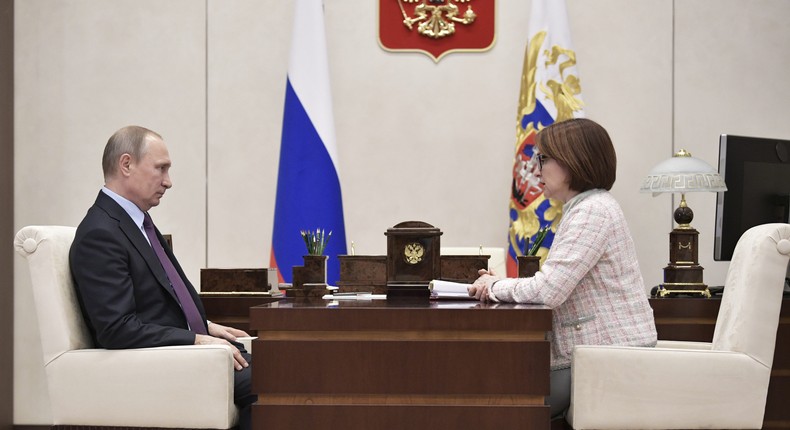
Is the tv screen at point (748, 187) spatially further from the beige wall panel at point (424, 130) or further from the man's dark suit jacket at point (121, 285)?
the man's dark suit jacket at point (121, 285)

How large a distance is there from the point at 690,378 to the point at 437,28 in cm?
322

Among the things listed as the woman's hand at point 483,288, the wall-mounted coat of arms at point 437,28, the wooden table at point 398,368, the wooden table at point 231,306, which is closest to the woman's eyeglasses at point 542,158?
the woman's hand at point 483,288

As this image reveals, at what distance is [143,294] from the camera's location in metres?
2.68

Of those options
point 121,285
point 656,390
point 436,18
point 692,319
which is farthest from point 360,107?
point 656,390

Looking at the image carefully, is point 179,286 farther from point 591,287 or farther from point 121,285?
point 591,287

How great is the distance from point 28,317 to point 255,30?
2223 millimetres

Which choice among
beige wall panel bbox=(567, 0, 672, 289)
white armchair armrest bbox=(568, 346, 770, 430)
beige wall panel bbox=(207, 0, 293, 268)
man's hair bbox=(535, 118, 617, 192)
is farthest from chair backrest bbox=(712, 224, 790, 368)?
beige wall panel bbox=(207, 0, 293, 268)

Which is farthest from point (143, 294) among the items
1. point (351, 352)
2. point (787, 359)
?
point (787, 359)

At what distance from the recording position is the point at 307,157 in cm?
476

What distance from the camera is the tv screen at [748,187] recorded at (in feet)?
12.7

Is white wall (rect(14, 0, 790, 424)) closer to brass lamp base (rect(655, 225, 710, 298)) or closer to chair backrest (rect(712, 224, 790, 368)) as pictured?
brass lamp base (rect(655, 225, 710, 298))

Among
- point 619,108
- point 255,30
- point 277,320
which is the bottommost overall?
point 277,320

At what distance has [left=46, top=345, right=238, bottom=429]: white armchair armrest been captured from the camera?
239 centimetres

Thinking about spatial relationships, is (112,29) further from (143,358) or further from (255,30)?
(143,358)
